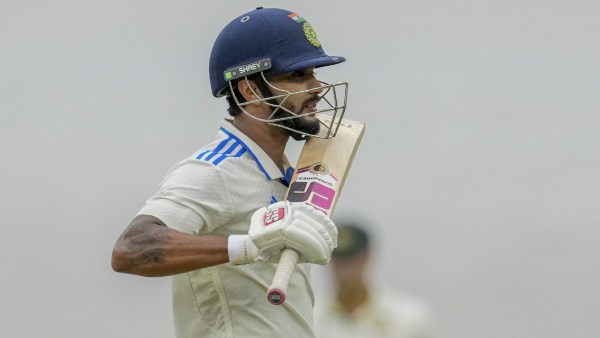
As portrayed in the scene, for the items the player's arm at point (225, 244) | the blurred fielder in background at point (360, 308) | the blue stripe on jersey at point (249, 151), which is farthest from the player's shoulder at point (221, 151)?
the blurred fielder in background at point (360, 308)

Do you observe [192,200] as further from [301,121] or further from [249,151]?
[301,121]

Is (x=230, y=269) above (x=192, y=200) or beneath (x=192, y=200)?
beneath

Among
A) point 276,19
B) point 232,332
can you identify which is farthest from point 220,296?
point 276,19

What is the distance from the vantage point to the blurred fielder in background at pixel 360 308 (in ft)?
16.3

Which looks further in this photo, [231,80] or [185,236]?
[231,80]

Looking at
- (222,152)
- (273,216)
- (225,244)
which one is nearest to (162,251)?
(225,244)

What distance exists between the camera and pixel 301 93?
3990mm

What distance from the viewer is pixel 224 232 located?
3.78m

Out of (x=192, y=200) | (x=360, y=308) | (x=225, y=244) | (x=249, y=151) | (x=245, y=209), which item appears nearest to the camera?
(x=225, y=244)

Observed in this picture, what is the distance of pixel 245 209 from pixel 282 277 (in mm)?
385

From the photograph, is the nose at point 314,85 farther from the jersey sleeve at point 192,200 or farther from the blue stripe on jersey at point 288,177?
the jersey sleeve at point 192,200

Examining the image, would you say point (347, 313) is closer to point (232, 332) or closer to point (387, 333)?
point (387, 333)

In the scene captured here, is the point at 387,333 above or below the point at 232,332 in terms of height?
below

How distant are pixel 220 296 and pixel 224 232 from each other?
15cm
